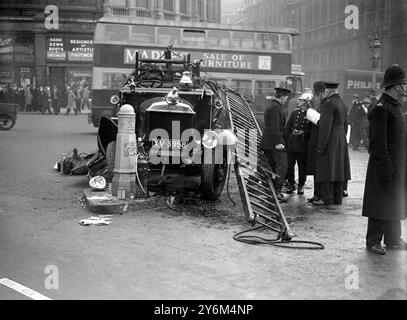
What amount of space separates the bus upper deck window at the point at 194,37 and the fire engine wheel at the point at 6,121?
765 centimetres

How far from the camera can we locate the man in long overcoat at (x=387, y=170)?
5.68 m

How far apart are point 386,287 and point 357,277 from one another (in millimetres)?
307

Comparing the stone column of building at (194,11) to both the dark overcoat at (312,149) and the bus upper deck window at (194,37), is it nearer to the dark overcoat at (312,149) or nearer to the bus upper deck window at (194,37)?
the bus upper deck window at (194,37)

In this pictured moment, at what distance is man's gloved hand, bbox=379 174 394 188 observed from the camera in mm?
5641

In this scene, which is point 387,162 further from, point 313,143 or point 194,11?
point 194,11

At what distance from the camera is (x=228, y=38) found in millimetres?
19016

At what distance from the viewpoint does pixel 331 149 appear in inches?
328

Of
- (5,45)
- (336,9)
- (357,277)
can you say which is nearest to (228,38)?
(357,277)

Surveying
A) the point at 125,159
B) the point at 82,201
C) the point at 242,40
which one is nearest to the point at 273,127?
the point at 125,159

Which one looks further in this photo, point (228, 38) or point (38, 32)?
point (38, 32)

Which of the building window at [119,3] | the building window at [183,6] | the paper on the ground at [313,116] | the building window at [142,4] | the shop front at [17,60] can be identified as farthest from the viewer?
the building window at [183,6]

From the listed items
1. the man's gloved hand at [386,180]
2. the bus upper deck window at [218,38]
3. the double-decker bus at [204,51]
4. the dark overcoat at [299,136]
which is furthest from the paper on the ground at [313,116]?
the bus upper deck window at [218,38]

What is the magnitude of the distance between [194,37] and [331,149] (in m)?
11.3
